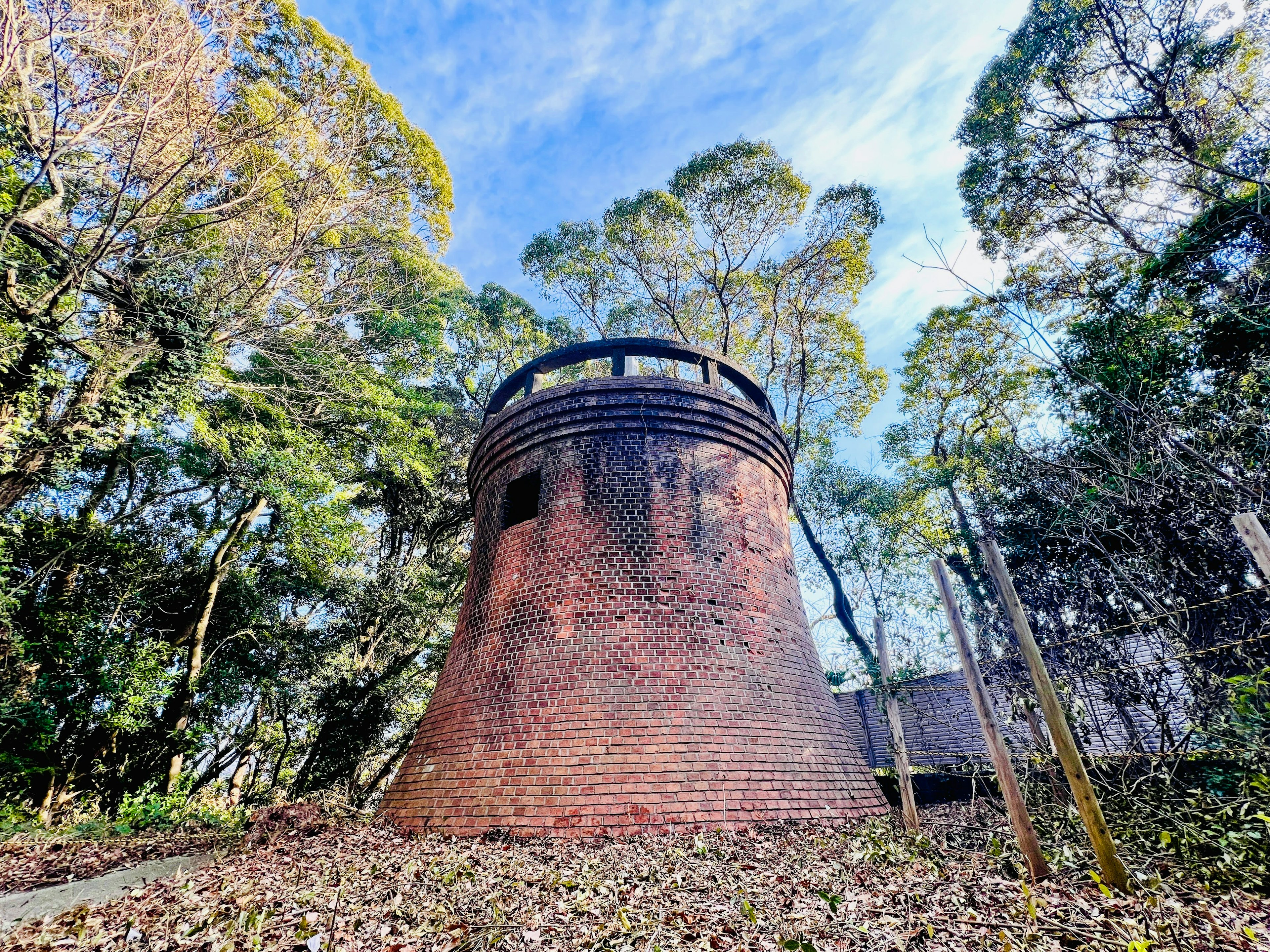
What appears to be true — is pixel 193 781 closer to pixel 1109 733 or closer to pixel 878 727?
pixel 1109 733

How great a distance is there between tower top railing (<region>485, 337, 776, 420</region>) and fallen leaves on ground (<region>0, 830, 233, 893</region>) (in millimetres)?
6181

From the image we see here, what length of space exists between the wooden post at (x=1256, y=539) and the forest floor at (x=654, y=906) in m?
1.69

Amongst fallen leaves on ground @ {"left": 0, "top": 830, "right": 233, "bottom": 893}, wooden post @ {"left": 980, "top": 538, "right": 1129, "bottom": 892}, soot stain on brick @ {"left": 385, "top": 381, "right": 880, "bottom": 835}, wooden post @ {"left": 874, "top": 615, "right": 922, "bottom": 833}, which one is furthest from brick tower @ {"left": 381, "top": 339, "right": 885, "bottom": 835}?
wooden post @ {"left": 980, "top": 538, "right": 1129, "bottom": 892}

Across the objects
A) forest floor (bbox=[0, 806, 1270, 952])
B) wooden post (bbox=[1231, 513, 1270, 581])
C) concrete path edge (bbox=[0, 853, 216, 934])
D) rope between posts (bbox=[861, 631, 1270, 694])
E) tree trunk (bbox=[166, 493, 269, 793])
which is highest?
tree trunk (bbox=[166, 493, 269, 793])

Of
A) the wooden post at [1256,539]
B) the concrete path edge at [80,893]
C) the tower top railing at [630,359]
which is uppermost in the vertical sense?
the tower top railing at [630,359]

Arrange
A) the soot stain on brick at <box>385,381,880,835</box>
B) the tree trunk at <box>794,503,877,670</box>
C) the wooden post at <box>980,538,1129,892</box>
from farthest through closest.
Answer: the tree trunk at <box>794,503,877,670</box> < the soot stain on brick at <box>385,381,880,835</box> < the wooden post at <box>980,538,1129,892</box>

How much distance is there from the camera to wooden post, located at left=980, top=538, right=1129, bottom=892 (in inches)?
118

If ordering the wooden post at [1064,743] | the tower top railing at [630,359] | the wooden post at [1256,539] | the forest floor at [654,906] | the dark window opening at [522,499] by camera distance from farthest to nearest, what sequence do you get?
1. the tower top railing at [630,359]
2. the dark window opening at [522,499]
3. the wooden post at [1064,743]
4. the wooden post at [1256,539]
5. the forest floor at [654,906]

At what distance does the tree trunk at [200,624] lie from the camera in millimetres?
8867

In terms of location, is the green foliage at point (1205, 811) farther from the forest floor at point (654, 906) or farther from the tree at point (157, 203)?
the tree at point (157, 203)

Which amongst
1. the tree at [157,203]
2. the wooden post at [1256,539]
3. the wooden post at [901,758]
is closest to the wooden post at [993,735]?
the wooden post at [901,758]

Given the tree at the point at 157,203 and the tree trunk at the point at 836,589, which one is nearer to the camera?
the tree at the point at 157,203

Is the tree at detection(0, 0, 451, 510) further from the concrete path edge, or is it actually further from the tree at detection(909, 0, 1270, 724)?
the tree at detection(909, 0, 1270, 724)

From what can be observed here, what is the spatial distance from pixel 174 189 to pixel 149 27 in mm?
2942
